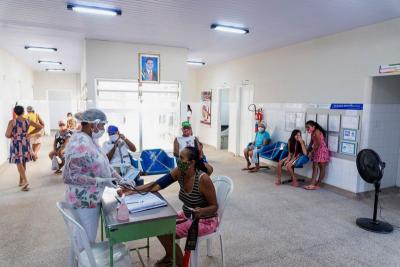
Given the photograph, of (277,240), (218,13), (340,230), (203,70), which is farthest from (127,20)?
(203,70)

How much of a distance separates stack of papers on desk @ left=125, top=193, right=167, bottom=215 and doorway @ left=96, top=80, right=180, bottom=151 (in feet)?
13.4

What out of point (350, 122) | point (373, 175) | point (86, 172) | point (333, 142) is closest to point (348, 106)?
point (350, 122)

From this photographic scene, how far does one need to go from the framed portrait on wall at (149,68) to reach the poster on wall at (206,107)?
3440mm

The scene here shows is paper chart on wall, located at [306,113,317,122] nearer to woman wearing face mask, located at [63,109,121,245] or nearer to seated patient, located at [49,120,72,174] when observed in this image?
woman wearing face mask, located at [63,109,121,245]

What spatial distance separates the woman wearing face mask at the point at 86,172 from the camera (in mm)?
2082

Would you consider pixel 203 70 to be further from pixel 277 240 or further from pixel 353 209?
pixel 277 240

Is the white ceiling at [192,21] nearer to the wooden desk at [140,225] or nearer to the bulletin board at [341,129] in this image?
the bulletin board at [341,129]

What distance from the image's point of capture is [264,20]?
170 inches

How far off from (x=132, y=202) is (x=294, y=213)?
2615 millimetres

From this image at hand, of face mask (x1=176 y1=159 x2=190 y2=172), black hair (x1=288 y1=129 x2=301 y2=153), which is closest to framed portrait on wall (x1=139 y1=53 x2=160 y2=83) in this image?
black hair (x1=288 y1=129 x2=301 y2=153)

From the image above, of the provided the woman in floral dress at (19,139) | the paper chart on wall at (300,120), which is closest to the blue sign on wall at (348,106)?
the paper chart on wall at (300,120)

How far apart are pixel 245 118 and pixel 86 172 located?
19.8 ft

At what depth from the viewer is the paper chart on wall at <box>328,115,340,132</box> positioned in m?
4.95

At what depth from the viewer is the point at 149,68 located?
6.12 meters
